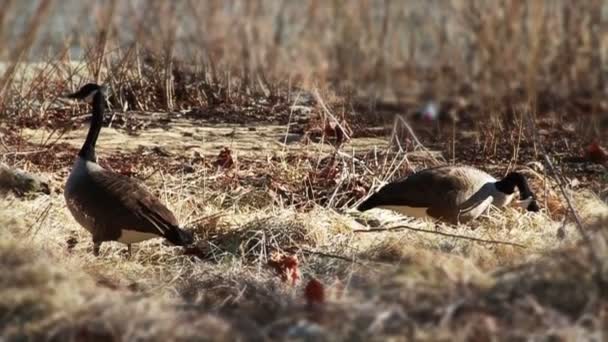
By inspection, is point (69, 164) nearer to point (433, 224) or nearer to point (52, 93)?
point (52, 93)

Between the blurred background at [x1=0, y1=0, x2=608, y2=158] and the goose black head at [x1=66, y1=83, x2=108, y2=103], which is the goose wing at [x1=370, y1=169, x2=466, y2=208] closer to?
the blurred background at [x1=0, y1=0, x2=608, y2=158]

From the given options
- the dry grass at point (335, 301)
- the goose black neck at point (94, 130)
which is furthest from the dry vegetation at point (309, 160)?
the goose black neck at point (94, 130)

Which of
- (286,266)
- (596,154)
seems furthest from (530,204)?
(286,266)

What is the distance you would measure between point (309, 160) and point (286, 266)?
217 centimetres

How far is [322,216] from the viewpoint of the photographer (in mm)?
6012

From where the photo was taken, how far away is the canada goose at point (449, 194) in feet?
20.3

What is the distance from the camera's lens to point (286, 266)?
5066 millimetres

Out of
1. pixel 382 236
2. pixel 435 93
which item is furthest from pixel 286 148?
pixel 382 236

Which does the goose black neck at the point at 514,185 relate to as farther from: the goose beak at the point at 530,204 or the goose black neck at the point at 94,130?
the goose black neck at the point at 94,130

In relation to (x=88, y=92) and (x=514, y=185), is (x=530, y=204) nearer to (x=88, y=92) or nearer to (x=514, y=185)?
(x=514, y=185)

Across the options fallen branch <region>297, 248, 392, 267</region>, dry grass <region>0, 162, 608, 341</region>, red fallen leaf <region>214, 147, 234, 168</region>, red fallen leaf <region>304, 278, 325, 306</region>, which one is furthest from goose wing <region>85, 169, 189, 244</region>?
red fallen leaf <region>304, 278, 325, 306</region>

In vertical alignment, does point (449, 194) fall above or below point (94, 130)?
below

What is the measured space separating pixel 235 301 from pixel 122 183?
1908 mm

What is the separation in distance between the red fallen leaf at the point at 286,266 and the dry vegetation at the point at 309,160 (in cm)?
1
